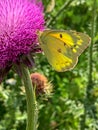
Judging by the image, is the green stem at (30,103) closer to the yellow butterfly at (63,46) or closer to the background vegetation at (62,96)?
the yellow butterfly at (63,46)

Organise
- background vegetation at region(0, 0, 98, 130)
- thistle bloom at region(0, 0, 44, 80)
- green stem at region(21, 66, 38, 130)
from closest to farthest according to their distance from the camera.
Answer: green stem at region(21, 66, 38, 130), thistle bloom at region(0, 0, 44, 80), background vegetation at region(0, 0, 98, 130)

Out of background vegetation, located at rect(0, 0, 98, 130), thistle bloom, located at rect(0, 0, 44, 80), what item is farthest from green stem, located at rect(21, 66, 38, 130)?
background vegetation, located at rect(0, 0, 98, 130)

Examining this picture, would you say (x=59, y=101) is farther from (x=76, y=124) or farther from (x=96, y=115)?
(x=96, y=115)

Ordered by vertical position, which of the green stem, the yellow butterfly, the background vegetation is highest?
the yellow butterfly

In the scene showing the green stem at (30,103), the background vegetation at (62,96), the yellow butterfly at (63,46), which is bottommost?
the background vegetation at (62,96)

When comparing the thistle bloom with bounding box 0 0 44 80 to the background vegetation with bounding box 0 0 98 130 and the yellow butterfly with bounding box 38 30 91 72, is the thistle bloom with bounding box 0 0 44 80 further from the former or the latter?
the background vegetation with bounding box 0 0 98 130

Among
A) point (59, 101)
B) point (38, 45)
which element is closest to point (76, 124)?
point (59, 101)

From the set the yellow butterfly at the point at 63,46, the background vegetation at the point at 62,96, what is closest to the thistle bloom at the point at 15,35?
the yellow butterfly at the point at 63,46
